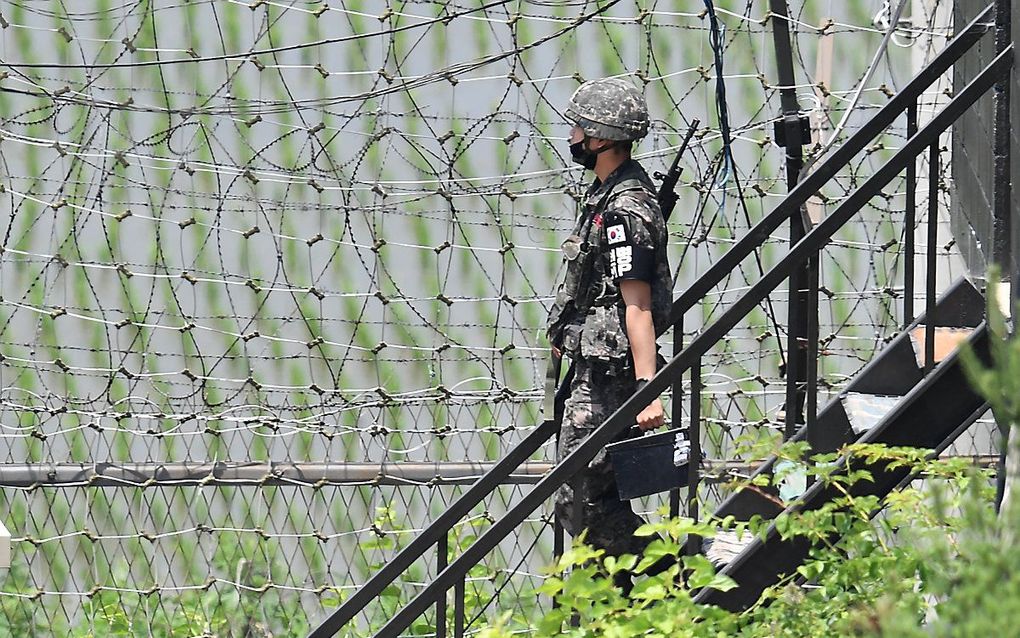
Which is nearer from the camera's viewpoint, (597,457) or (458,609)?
(458,609)

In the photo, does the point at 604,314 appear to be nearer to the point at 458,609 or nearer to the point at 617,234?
the point at 617,234

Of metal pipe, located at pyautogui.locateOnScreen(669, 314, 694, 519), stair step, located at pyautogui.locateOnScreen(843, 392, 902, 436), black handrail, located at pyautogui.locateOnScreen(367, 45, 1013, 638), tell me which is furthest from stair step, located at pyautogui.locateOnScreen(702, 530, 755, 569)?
black handrail, located at pyautogui.locateOnScreen(367, 45, 1013, 638)

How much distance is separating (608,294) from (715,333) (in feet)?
2.49

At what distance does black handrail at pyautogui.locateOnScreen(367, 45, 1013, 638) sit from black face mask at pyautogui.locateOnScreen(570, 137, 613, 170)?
2.80 feet

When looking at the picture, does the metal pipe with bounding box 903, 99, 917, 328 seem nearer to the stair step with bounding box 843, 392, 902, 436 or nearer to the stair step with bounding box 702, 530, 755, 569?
the stair step with bounding box 843, 392, 902, 436

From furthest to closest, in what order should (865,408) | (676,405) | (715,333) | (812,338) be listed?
(865,408)
(676,405)
(812,338)
(715,333)

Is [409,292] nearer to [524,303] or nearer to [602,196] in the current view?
[524,303]

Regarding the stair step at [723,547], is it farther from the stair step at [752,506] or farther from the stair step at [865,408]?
the stair step at [865,408]

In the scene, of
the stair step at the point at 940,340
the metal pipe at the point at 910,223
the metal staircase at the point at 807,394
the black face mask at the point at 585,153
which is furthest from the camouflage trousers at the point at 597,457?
the stair step at the point at 940,340

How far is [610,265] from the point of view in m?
4.52

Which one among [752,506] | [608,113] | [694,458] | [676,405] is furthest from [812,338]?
[752,506]

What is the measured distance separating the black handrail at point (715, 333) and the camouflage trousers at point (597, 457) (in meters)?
0.53

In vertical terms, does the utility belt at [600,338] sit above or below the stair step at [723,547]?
above

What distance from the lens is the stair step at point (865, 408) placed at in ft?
15.1
